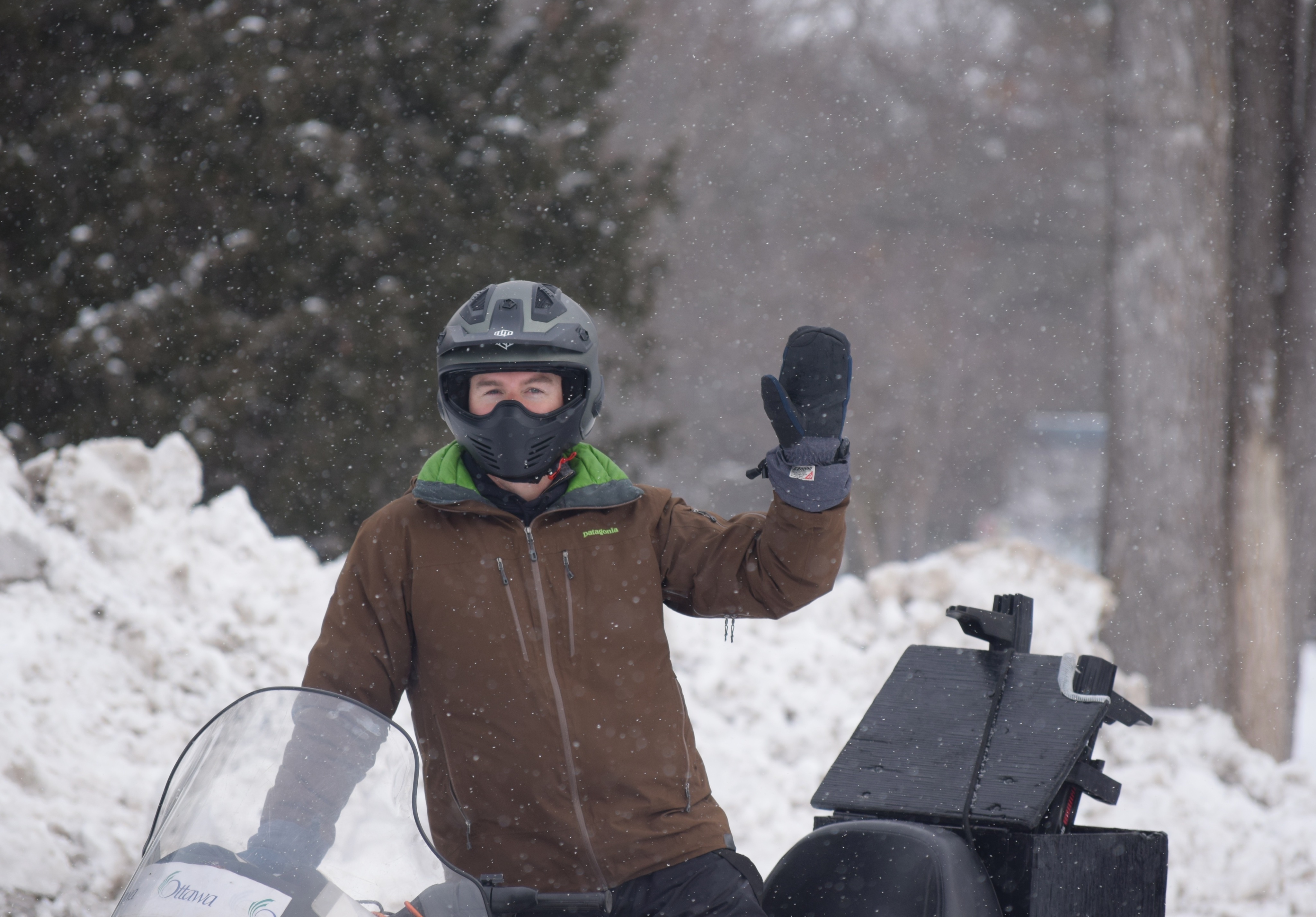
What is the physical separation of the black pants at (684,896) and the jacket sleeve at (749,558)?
1.82 ft

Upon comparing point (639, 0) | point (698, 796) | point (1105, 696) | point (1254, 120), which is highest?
point (639, 0)

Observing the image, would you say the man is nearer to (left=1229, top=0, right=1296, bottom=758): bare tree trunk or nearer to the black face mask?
the black face mask

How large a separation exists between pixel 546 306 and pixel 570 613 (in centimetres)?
70

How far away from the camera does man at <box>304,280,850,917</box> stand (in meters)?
2.63

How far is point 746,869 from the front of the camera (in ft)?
8.97

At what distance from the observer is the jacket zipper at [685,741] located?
2.72m

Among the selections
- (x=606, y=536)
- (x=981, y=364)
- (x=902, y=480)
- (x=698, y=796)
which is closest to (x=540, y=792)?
(x=698, y=796)

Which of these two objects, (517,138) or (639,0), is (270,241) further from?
(639,0)

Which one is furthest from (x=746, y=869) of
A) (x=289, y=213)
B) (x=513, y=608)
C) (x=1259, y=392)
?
(x=289, y=213)

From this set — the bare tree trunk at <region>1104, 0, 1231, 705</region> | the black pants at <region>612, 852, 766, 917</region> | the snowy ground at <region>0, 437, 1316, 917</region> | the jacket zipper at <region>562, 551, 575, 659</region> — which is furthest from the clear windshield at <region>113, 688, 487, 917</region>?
the bare tree trunk at <region>1104, 0, 1231, 705</region>

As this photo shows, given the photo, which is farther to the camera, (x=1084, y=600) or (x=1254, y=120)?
(x=1254, y=120)

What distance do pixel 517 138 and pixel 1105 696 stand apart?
34.1 ft

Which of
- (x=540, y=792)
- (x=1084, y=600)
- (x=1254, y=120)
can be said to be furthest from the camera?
(x=1254, y=120)

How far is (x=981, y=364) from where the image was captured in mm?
27312
